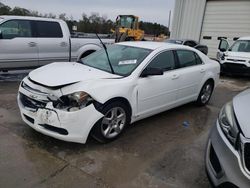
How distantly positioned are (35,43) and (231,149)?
5.95 m

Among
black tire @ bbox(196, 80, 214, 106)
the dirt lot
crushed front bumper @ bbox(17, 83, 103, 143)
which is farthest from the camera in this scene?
black tire @ bbox(196, 80, 214, 106)

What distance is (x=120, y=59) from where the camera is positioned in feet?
13.4

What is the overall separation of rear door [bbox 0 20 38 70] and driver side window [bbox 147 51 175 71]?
3985mm

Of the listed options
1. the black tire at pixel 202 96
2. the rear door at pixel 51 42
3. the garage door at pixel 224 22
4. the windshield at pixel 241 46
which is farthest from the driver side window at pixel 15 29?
the garage door at pixel 224 22

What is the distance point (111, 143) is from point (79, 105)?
2.72 feet

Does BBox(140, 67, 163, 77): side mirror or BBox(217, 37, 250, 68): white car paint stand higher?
BBox(140, 67, 163, 77): side mirror

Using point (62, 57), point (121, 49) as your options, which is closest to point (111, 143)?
point (121, 49)

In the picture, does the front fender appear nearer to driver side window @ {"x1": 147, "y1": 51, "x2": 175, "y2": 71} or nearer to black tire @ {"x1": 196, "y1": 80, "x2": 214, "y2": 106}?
driver side window @ {"x1": 147, "y1": 51, "x2": 175, "y2": 71}

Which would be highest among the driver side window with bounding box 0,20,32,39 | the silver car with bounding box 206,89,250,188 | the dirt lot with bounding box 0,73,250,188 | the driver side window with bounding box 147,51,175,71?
the driver side window with bounding box 0,20,32,39

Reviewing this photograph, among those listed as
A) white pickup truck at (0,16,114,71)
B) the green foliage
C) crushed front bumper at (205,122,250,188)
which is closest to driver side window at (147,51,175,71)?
crushed front bumper at (205,122,250,188)

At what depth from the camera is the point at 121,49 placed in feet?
14.5

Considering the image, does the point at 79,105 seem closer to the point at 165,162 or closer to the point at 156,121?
the point at 165,162

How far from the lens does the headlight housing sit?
216cm

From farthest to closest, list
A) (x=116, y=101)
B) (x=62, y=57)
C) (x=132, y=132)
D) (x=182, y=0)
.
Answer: (x=182, y=0) < (x=62, y=57) < (x=132, y=132) < (x=116, y=101)
